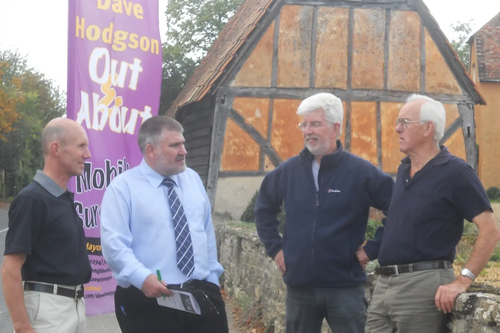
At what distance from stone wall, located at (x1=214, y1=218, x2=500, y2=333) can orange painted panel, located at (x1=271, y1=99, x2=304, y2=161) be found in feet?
8.43

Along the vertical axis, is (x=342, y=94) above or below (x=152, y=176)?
above

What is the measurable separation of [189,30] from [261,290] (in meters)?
22.9

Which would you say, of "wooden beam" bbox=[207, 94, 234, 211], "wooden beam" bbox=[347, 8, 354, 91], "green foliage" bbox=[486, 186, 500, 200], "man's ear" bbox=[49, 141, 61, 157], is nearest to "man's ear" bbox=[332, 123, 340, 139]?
"man's ear" bbox=[49, 141, 61, 157]

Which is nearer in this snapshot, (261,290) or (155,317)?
(155,317)

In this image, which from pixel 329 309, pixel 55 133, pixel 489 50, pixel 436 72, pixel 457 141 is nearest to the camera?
pixel 55 133

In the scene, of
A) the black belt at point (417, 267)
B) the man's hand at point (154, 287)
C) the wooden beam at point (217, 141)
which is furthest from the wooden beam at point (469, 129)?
the man's hand at point (154, 287)

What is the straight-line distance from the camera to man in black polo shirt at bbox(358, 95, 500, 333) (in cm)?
379

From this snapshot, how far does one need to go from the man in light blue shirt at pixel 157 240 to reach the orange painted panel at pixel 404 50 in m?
11.7

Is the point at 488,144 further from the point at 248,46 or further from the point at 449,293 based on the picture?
the point at 449,293

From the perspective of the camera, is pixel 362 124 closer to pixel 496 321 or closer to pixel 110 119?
pixel 110 119

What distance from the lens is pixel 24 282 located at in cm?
373

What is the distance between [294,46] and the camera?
14.7 m

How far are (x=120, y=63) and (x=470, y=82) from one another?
447 inches

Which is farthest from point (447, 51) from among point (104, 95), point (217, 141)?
point (104, 95)
